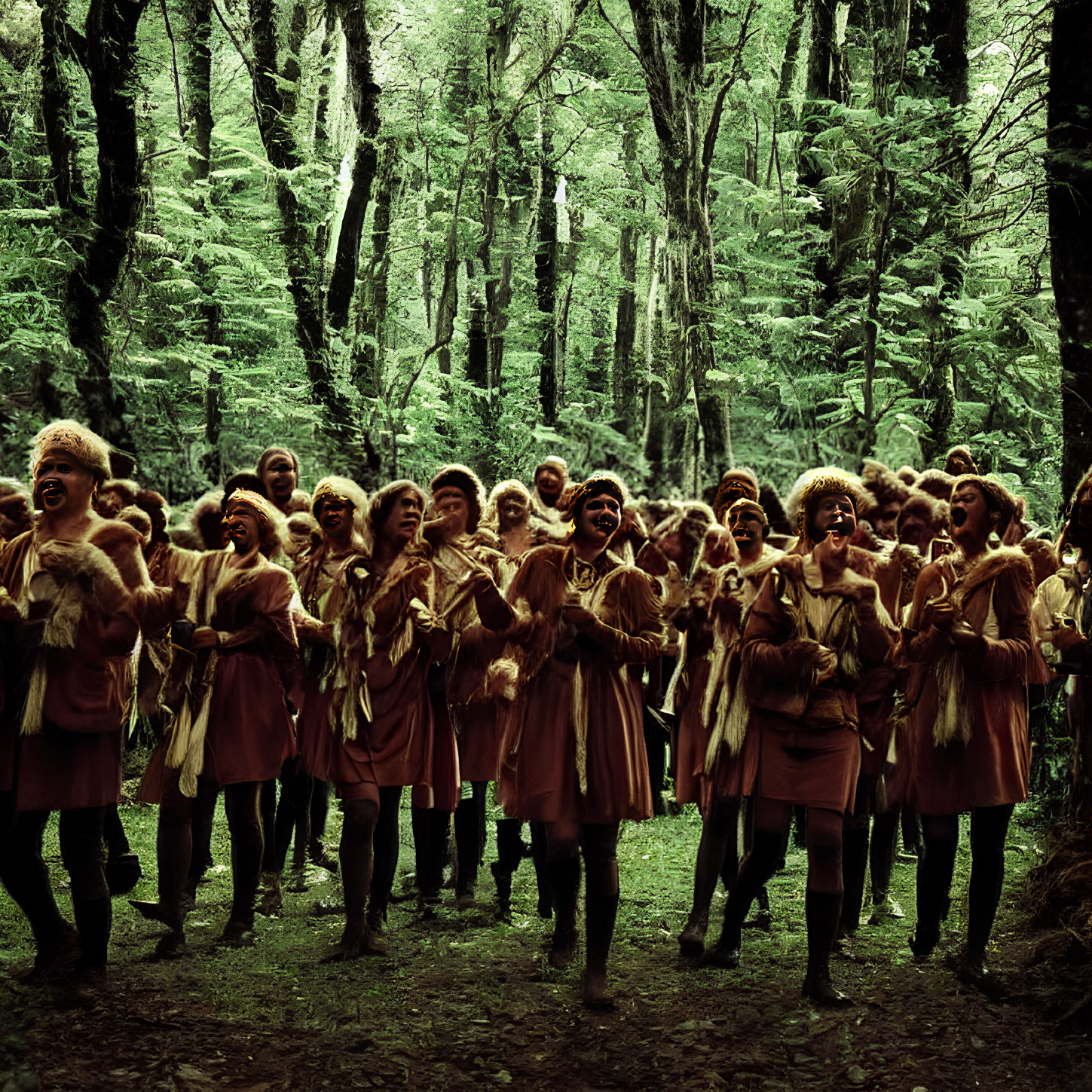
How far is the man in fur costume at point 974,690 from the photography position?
18.0ft

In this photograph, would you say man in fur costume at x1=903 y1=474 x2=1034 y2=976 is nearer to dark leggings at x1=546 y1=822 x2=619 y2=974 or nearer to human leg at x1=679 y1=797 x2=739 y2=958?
human leg at x1=679 y1=797 x2=739 y2=958

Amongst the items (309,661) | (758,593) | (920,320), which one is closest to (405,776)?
(309,661)

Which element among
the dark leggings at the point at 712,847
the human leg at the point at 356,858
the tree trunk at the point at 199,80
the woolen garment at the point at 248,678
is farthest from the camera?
the tree trunk at the point at 199,80

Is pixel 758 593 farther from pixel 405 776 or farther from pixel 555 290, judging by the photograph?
pixel 555 290

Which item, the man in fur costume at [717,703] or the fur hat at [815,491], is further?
the man in fur costume at [717,703]

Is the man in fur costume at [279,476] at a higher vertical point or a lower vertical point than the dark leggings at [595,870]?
higher

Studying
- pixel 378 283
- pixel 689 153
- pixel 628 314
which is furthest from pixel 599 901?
pixel 628 314

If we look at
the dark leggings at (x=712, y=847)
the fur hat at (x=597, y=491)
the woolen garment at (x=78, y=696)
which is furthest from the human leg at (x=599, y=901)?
the woolen garment at (x=78, y=696)

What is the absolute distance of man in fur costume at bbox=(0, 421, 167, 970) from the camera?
5031mm

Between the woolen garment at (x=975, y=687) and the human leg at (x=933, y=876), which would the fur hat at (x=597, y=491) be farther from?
the human leg at (x=933, y=876)

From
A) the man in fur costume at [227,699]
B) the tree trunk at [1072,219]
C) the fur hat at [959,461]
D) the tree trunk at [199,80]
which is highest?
the tree trunk at [199,80]

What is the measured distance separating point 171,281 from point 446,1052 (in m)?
10.4

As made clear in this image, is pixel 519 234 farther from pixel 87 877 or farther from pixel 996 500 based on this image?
pixel 87 877

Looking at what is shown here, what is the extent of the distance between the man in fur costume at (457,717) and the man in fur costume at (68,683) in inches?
61.6
